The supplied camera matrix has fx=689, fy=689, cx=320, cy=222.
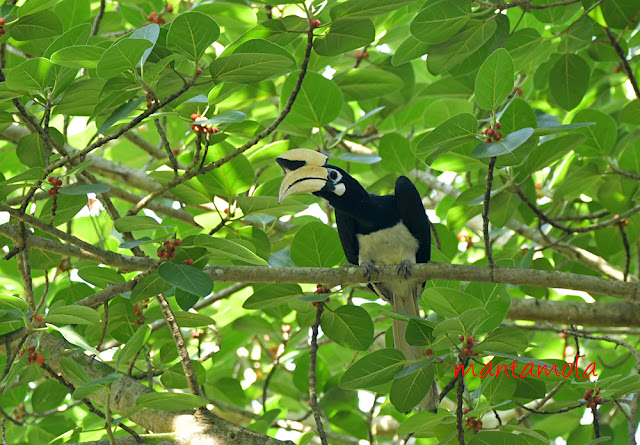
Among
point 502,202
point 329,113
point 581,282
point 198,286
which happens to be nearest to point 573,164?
point 502,202

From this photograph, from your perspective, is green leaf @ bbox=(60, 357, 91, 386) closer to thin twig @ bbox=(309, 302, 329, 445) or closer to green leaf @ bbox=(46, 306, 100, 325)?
green leaf @ bbox=(46, 306, 100, 325)

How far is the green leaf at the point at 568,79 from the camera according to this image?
3.21 meters

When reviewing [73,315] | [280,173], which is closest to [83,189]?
[73,315]

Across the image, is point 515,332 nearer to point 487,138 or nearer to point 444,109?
point 487,138

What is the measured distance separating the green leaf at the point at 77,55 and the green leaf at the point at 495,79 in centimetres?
114

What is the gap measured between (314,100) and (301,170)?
0.30 meters

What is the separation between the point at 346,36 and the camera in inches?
101

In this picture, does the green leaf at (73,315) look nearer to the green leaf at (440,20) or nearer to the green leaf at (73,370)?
the green leaf at (73,370)

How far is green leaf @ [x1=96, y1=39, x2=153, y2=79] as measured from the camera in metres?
1.86

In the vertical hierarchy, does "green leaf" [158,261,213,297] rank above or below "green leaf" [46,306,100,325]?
above

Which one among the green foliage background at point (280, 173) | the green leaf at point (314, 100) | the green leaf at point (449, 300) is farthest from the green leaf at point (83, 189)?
the green leaf at point (449, 300)

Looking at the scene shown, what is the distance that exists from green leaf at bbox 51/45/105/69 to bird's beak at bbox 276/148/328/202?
85 centimetres

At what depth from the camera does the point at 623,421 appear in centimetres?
379

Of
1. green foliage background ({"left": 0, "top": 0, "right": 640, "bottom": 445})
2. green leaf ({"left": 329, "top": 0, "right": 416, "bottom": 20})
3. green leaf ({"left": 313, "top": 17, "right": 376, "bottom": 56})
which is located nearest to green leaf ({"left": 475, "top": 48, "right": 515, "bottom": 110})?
green foliage background ({"left": 0, "top": 0, "right": 640, "bottom": 445})
